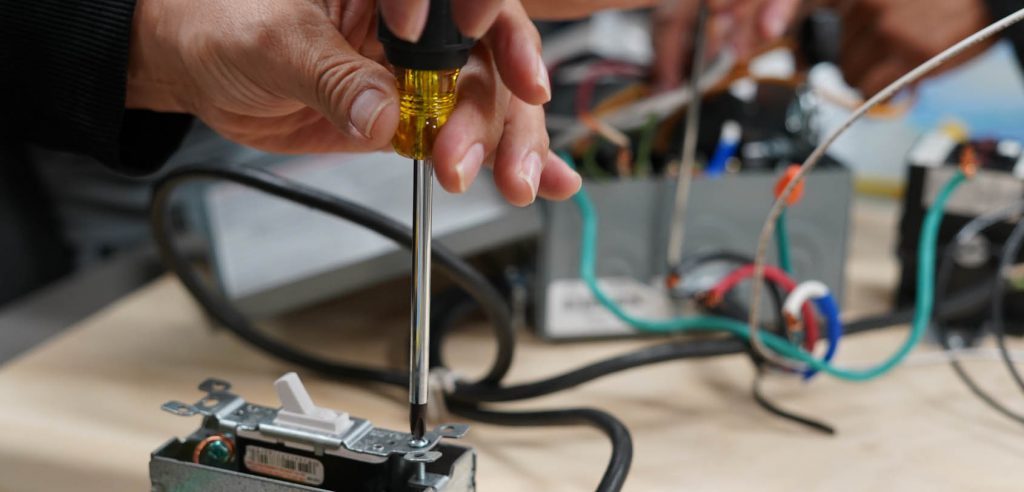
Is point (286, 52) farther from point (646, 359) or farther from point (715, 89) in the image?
point (715, 89)

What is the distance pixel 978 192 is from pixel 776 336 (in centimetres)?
21

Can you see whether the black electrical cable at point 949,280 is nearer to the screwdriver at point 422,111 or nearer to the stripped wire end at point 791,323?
the stripped wire end at point 791,323

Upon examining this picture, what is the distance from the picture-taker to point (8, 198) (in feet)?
3.27

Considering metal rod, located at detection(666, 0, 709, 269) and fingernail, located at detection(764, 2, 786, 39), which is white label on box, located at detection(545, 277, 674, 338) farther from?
fingernail, located at detection(764, 2, 786, 39)

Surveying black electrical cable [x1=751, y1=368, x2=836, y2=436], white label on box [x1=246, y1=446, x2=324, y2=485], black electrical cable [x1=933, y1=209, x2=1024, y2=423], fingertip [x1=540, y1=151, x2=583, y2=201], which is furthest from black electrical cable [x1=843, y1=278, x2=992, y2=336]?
white label on box [x1=246, y1=446, x2=324, y2=485]

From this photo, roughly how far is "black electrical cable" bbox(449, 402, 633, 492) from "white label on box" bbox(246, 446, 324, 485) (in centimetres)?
15

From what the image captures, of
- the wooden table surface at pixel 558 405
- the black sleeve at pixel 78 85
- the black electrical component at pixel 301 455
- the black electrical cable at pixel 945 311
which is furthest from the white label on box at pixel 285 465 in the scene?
the black electrical cable at pixel 945 311

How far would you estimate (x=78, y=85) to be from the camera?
0.56m

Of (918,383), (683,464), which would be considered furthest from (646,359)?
(918,383)

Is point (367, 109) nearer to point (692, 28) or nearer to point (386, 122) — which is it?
point (386, 122)

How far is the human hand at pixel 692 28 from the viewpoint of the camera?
85 cm

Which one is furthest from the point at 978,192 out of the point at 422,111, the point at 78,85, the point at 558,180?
the point at 78,85

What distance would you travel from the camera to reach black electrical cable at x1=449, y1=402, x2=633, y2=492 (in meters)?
0.51

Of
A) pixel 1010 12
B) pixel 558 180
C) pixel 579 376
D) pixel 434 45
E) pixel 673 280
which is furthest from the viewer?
pixel 1010 12
